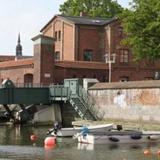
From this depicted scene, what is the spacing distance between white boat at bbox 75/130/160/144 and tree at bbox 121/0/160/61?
65.9ft

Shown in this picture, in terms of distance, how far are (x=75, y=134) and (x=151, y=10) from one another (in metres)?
22.3

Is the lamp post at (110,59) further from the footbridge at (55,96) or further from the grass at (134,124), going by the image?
the grass at (134,124)

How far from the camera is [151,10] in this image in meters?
62.6

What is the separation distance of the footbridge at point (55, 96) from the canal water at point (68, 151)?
14.3 meters

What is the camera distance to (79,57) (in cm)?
8388

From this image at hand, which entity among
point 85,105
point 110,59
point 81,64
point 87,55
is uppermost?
point 87,55

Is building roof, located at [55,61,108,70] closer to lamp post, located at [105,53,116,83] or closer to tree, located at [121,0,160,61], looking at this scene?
lamp post, located at [105,53,116,83]

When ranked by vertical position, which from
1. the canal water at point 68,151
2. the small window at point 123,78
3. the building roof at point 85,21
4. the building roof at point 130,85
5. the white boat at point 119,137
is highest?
the building roof at point 85,21

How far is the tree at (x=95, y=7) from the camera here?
331 feet

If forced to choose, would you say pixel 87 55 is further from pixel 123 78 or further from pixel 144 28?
pixel 144 28

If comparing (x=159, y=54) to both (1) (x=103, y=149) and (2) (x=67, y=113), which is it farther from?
(1) (x=103, y=149)

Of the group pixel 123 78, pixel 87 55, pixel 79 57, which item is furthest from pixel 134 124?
pixel 87 55

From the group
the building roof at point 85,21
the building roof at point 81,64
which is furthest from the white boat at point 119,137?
the building roof at point 85,21

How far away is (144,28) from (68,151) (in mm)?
29196
